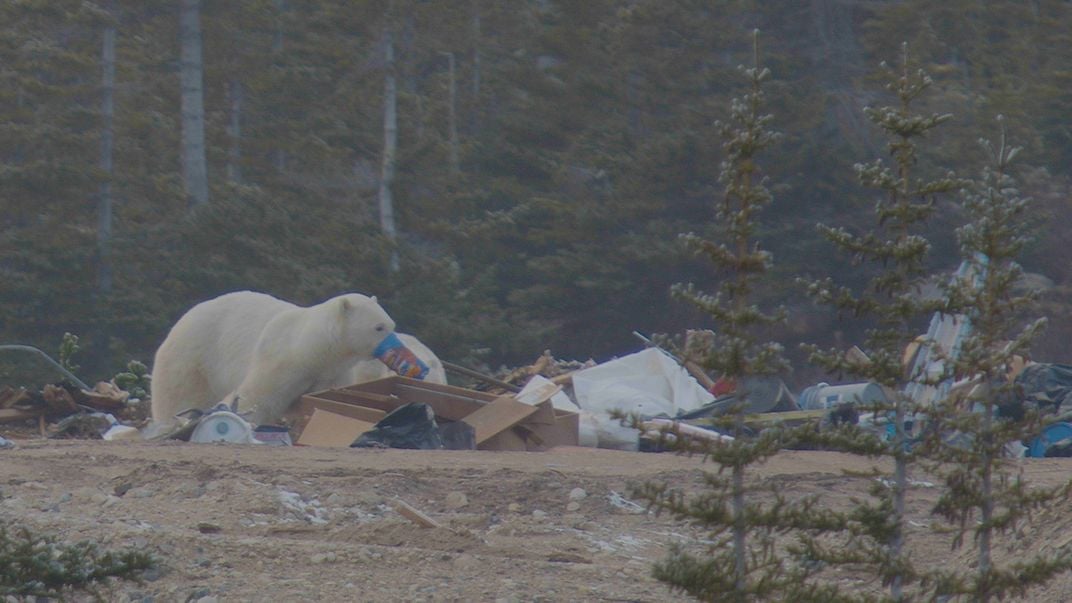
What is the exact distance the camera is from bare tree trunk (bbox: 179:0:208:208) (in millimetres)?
24750

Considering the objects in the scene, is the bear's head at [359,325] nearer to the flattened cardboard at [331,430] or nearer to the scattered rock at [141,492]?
the flattened cardboard at [331,430]

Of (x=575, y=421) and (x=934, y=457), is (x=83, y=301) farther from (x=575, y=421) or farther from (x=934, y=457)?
(x=934, y=457)

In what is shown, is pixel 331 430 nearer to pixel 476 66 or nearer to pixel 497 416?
pixel 497 416

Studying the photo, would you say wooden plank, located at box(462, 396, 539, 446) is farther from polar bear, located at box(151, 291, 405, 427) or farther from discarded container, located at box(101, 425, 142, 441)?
discarded container, located at box(101, 425, 142, 441)

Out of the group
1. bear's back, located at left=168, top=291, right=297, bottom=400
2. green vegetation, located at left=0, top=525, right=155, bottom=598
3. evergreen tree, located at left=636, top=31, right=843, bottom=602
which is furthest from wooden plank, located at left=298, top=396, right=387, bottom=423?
evergreen tree, located at left=636, top=31, right=843, bottom=602

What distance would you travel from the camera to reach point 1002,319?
360cm

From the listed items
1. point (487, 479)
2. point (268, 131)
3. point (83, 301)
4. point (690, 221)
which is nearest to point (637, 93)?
point (690, 221)

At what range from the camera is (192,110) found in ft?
81.5

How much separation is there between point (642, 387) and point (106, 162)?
1627 cm

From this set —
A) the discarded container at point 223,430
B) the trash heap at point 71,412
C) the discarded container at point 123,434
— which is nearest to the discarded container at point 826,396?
the discarded container at point 223,430

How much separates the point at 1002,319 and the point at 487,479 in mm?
3768

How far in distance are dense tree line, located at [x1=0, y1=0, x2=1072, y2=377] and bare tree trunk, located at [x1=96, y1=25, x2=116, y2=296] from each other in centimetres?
8

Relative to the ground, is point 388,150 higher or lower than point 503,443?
higher

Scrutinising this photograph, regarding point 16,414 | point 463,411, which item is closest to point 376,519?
point 463,411
